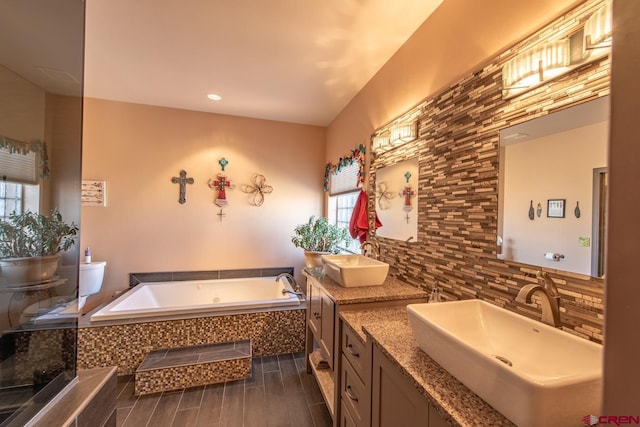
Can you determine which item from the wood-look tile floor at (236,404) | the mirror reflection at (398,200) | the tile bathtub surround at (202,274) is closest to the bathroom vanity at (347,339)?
the wood-look tile floor at (236,404)

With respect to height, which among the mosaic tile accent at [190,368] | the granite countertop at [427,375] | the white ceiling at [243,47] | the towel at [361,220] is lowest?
the mosaic tile accent at [190,368]

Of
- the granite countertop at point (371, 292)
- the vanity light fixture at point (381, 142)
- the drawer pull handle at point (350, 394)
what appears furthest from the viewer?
the vanity light fixture at point (381, 142)

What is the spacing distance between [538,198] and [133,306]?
346 cm

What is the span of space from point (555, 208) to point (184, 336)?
9.07ft

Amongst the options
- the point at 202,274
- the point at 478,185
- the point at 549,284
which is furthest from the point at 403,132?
the point at 202,274

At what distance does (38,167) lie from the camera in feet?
3.48

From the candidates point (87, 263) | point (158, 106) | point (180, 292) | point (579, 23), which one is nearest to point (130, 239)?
point (87, 263)

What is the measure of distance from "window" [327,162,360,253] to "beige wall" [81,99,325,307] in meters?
0.31

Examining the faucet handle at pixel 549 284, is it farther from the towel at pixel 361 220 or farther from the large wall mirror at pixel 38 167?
the large wall mirror at pixel 38 167

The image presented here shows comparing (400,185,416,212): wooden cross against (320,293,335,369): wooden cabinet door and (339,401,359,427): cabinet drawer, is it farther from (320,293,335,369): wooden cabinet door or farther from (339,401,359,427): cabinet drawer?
(339,401,359,427): cabinet drawer

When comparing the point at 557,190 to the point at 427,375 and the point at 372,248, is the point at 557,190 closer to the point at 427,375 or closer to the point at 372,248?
the point at 427,375

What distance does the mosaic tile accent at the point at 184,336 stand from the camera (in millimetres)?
2131

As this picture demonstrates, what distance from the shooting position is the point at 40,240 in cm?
107

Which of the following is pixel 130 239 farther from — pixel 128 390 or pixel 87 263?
pixel 128 390
